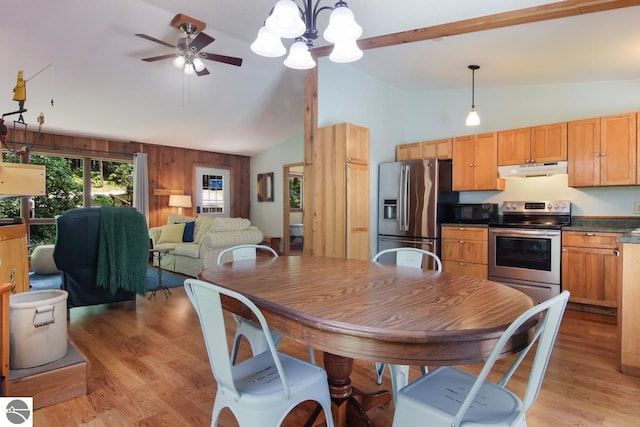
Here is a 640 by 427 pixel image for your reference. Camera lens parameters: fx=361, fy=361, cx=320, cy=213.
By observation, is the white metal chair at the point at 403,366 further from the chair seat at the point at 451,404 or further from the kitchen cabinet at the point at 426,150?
the kitchen cabinet at the point at 426,150

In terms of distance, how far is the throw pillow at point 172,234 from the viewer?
6266mm

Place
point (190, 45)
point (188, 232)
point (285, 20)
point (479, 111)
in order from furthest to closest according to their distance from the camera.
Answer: point (188, 232) → point (479, 111) → point (190, 45) → point (285, 20)

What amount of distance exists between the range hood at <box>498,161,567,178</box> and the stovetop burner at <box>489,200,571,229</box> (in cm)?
40

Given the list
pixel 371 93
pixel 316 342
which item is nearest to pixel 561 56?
pixel 371 93

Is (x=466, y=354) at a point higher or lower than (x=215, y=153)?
lower

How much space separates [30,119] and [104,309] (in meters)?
3.46

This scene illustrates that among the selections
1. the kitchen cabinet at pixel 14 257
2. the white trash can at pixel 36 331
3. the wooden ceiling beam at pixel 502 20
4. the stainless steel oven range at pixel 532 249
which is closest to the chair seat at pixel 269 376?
the white trash can at pixel 36 331

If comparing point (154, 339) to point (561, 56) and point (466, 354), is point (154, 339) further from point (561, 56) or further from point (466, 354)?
point (561, 56)

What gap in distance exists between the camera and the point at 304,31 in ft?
5.83

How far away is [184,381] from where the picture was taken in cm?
224

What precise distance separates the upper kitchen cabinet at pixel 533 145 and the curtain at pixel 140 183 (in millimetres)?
6044

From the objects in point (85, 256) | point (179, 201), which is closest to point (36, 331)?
point (85, 256)

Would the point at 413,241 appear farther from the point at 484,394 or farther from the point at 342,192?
the point at 484,394

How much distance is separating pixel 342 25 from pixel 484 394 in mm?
1706
